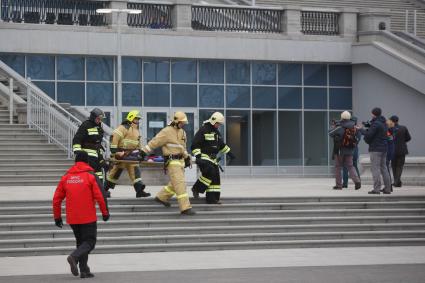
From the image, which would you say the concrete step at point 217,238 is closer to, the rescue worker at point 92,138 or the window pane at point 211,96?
the rescue worker at point 92,138

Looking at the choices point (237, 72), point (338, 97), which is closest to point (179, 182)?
point (237, 72)

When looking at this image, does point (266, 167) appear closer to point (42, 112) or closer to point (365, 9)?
point (365, 9)

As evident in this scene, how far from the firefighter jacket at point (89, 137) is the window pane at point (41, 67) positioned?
17966 mm

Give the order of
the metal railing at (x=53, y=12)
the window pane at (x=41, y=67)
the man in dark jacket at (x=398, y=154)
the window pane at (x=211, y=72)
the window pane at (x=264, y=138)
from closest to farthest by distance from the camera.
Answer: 1. the man in dark jacket at (x=398, y=154)
2. the metal railing at (x=53, y=12)
3. the window pane at (x=41, y=67)
4. the window pane at (x=211, y=72)
5. the window pane at (x=264, y=138)

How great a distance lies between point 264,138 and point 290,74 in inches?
93.9

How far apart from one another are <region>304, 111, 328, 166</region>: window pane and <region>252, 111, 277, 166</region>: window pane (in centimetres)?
122

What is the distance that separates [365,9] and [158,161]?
18.2 metres

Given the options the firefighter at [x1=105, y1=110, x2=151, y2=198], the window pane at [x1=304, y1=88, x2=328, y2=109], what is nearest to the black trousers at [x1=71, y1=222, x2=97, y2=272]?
the firefighter at [x1=105, y1=110, x2=151, y2=198]

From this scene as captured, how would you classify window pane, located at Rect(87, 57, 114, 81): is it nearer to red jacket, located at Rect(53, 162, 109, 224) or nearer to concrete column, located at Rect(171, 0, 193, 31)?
concrete column, located at Rect(171, 0, 193, 31)

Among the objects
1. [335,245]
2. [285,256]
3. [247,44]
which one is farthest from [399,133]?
[247,44]

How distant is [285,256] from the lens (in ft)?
59.8

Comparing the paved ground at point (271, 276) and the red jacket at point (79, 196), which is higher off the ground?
the red jacket at point (79, 196)

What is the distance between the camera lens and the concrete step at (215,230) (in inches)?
754

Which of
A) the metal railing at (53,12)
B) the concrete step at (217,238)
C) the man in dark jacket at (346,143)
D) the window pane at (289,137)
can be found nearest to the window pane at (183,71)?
the metal railing at (53,12)
